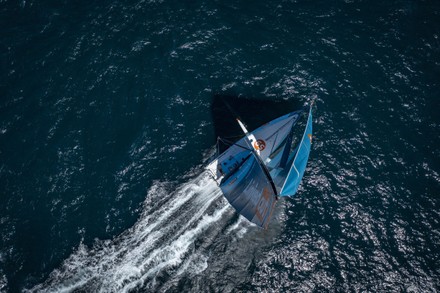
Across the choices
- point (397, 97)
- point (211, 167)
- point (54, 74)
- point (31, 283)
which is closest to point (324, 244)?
point (211, 167)

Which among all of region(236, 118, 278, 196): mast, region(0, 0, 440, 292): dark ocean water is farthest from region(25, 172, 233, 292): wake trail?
region(236, 118, 278, 196): mast

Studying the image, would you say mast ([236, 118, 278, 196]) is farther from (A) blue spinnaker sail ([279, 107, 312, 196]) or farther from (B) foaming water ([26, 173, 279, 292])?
(B) foaming water ([26, 173, 279, 292])

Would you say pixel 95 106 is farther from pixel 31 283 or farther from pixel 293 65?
pixel 293 65

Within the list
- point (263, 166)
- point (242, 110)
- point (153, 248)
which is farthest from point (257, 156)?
point (153, 248)

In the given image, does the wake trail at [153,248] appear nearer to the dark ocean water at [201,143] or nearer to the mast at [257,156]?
the dark ocean water at [201,143]

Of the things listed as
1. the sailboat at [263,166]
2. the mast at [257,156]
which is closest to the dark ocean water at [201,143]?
the sailboat at [263,166]

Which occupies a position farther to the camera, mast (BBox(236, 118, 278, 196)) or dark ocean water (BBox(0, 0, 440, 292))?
mast (BBox(236, 118, 278, 196))

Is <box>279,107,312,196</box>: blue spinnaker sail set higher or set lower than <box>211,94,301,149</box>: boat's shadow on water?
lower
